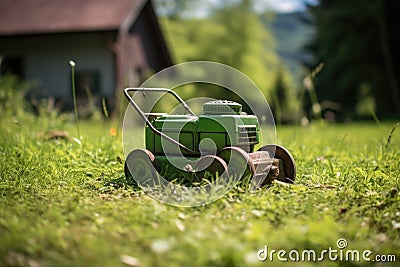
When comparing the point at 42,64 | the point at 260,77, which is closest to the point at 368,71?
the point at 260,77

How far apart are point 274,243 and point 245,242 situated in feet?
0.51

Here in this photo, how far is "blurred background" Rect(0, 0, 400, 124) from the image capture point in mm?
18938

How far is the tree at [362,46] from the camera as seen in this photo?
25.0 metres

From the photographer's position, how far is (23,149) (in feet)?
19.6

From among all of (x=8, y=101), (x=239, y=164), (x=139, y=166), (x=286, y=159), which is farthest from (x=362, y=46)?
(x=239, y=164)

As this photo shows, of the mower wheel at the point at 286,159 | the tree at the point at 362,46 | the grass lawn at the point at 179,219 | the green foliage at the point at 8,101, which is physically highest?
the tree at the point at 362,46

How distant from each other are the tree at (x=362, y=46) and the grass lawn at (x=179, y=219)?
2063 centimetres

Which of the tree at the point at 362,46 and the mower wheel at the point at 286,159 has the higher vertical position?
the tree at the point at 362,46

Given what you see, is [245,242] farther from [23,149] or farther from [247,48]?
[247,48]

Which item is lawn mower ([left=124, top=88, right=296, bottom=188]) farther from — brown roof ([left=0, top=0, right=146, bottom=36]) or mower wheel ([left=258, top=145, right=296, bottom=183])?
brown roof ([left=0, top=0, right=146, bottom=36])

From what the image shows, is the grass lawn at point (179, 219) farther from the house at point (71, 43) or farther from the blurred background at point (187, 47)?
the house at point (71, 43)

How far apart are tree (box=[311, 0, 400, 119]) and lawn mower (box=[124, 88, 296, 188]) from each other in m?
20.9

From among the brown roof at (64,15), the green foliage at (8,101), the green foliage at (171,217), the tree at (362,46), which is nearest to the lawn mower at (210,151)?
the green foliage at (171,217)

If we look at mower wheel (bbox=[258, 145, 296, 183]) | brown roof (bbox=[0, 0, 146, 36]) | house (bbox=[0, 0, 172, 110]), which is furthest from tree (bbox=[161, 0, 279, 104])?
mower wheel (bbox=[258, 145, 296, 183])
